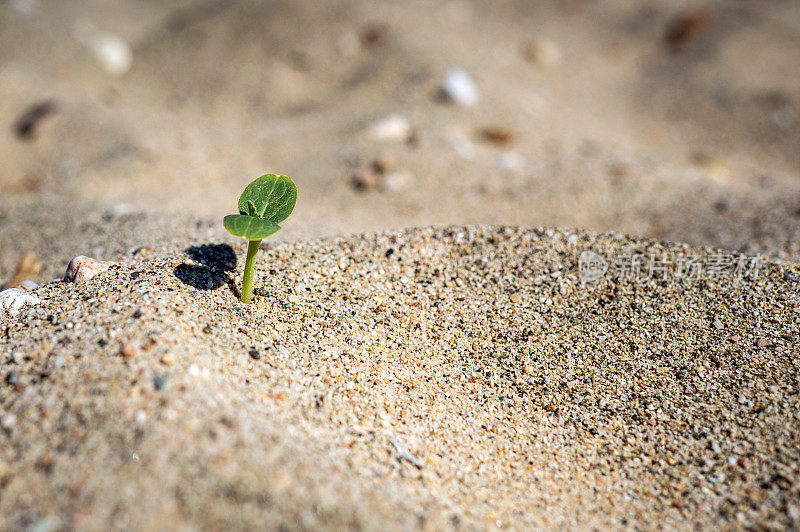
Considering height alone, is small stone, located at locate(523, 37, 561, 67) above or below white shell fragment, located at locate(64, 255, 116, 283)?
above

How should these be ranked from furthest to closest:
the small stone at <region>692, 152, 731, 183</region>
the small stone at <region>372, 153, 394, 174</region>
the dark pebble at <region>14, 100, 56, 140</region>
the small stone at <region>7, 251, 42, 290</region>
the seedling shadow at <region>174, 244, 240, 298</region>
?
the dark pebble at <region>14, 100, 56, 140</region>, the small stone at <region>692, 152, 731, 183</region>, the small stone at <region>372, 153, 394, 174</region>, the small stone at <region>7, 251, 42, 290</region>, the seedling shadow at <region>174, 244, 240, 298</region>

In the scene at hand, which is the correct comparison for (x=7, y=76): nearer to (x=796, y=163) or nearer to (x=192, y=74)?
(x=192, y=74)

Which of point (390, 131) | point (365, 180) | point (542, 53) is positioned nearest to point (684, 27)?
point (542, 53)

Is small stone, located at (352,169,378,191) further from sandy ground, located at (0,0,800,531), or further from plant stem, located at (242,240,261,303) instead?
plant stem, located at (242,240,261,303)

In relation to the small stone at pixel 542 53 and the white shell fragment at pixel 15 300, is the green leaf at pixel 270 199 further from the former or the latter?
the small stone at pixel 542 53

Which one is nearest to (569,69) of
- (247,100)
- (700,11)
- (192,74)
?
(700,11)

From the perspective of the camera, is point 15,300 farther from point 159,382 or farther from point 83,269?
point 159,382

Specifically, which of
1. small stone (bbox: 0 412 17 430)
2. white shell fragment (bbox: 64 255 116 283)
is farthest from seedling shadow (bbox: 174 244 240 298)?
small stone (bbox: 0 412 17 430)
